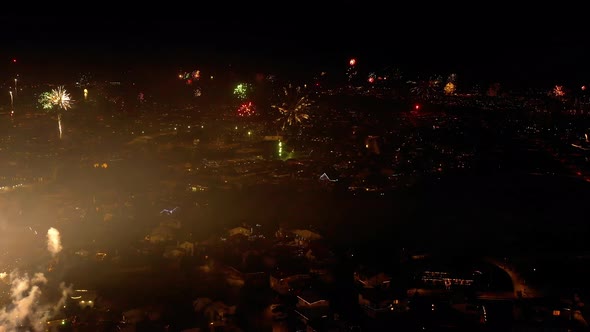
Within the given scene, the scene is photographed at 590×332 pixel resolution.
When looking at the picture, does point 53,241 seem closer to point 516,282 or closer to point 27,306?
point 27,306

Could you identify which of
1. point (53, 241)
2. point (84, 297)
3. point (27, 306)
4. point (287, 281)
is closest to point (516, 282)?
point (287, 281)

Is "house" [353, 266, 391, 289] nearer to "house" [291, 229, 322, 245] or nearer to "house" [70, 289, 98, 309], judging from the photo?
"house" [291, 229, 322, 245]

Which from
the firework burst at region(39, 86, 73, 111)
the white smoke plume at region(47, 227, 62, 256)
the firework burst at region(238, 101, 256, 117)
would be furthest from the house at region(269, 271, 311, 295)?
the firework burst at region(39, 86, 73, 111)

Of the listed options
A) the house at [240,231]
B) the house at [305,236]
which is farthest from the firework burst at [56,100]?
the house at [305,236]

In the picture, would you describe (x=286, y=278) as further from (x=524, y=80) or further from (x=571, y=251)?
(x=524, y=80)

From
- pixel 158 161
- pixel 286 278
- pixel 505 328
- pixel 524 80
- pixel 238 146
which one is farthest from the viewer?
pixel 524 80

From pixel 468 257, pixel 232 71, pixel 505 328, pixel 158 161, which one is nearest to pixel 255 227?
pixel 468 257
